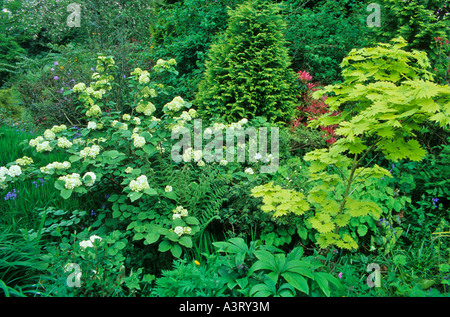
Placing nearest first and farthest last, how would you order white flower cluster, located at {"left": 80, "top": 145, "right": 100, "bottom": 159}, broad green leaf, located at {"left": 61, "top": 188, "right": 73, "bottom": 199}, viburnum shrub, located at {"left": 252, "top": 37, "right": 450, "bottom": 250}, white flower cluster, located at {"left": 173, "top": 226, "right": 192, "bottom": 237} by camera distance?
viburnum shrub, located at {"left": 252, "top": 37, "right": 450, "bottom": 250}, broad green leaf, located at {"left": 61, "top": 188, "right": 73, "bottom": 199}, white flower cluster, located at {"left": 173, "top": 226, "right": 192, "bottom": 237}, white flower cluster, located at {"left": 80, "top": 145, "right": 100, "bottom": 159}

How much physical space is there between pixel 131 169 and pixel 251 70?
2.35 meters

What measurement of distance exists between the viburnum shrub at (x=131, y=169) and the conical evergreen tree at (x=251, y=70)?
1246 mm

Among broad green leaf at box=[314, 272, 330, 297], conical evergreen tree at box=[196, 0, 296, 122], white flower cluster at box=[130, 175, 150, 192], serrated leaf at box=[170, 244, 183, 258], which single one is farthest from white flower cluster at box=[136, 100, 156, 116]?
broad green leaf at box=[314, 272, 330, 297]

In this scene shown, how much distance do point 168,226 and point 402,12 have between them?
4.08 meters

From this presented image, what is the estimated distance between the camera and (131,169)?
2398 millimetres

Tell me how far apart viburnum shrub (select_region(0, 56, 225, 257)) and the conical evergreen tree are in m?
1.25

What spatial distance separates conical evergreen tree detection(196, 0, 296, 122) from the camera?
13.1 ft

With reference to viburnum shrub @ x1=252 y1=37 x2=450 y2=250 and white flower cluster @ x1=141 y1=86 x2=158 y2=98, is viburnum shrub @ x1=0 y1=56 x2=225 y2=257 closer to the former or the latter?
white flower cluster @ x1=141 y1=86 x2=158 y2=98

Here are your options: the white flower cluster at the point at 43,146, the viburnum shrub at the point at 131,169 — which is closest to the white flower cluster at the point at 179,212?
the viburnum shrub at the point at 131,169

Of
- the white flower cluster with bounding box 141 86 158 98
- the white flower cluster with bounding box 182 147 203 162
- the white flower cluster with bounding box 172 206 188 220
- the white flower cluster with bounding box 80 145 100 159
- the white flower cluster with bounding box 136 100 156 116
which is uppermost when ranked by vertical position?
the white flower cluster with bounding box 141 86 158 98

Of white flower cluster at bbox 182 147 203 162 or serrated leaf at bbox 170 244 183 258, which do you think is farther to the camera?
white flower cluster at bbox 182 147 203 162

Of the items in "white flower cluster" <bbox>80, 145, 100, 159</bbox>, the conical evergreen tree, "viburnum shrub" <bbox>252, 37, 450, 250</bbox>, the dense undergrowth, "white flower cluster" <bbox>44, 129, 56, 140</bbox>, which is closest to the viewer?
"viburnum shrub" <bbox>252, 37, 450, 250</bbox>

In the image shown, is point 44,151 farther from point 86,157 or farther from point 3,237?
point 3,237
